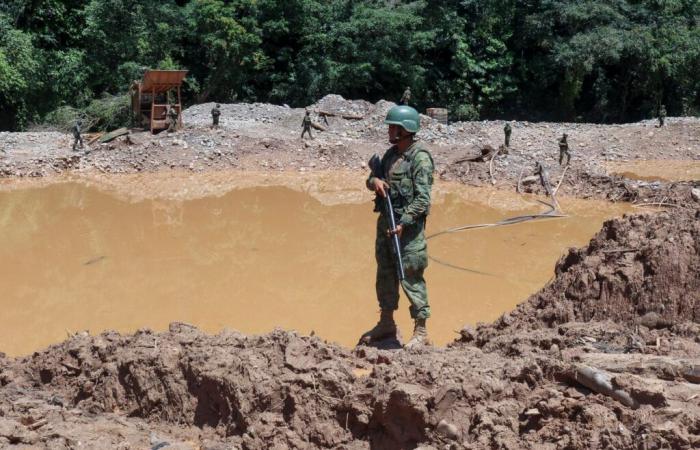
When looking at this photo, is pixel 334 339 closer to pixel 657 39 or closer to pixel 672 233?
pixel 672 233

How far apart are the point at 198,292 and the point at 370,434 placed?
4963 millimetres

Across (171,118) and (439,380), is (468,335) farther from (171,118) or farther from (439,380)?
(171,118)

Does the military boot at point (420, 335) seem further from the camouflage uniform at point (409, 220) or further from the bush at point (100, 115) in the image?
the bush at point (100, 115)

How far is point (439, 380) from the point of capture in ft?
13.7

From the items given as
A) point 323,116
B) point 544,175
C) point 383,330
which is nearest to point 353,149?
point 323,116

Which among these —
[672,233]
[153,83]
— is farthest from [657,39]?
[672,233]

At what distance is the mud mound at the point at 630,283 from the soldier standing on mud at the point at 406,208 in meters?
0.73

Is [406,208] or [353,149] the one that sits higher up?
[406,208]

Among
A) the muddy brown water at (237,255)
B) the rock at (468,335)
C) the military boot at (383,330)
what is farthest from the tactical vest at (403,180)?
the muddy brown water at (237,255)

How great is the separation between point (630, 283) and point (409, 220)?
1.82m

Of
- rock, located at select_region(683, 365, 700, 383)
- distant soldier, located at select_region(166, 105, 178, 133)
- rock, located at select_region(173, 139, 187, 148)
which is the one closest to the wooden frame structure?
distant soldier, located at select_region(166, 105, 178, 133)

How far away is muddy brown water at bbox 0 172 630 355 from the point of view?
7.99 metres

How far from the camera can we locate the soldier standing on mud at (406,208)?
5.88 meters

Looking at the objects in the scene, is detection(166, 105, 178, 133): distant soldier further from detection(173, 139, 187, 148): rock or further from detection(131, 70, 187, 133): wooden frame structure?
detection(173, 139, 187, 148): rock
